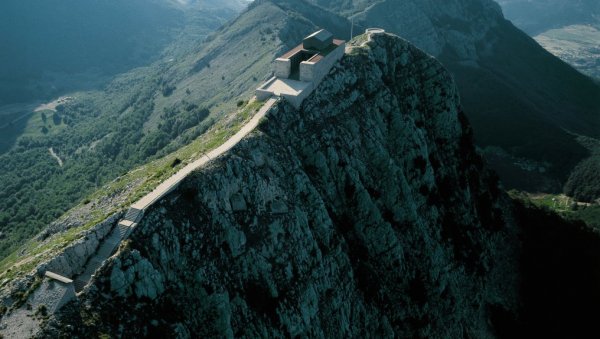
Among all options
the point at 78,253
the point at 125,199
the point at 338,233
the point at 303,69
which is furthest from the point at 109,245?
the point at 303,69

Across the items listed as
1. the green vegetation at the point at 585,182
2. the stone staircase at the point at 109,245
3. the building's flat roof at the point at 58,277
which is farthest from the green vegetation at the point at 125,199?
the green vegetation at the point at 585,182

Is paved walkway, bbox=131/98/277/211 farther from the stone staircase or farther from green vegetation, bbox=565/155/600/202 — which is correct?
green vegetation, bbox=565/155/600/202

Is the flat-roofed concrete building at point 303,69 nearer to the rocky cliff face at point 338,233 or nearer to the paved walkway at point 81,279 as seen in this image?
the rocky cliff face at point 338,233

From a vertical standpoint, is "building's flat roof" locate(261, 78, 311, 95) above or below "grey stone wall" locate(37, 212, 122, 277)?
above

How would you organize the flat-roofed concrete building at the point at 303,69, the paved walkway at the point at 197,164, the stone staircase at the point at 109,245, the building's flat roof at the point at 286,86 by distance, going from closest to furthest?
the stone staircase at the point at 109,245 < the paved walkway at the point at 197,164 < the building's flat roof at the point at 286,86 < the flat-roofed concrete building at the point at 303,69

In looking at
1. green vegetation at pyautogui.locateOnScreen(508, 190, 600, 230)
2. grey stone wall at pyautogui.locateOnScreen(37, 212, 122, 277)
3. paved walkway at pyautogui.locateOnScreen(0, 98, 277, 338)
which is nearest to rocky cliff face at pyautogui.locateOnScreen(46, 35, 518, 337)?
paved walkway at pyautogui.locateOnScreen(0, 98, 277, 338)
